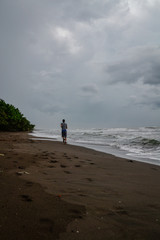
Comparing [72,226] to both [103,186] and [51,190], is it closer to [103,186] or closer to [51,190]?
[51,190]

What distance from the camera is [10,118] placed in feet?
91.1

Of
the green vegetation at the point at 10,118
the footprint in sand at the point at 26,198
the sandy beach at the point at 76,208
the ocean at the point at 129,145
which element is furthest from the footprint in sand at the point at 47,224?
the green vegetation at the point at 10,118

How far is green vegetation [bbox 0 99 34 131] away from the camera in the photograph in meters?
26.3

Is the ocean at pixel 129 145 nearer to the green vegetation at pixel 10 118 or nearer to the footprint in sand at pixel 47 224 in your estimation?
the footprint in sand at pixel 47 224

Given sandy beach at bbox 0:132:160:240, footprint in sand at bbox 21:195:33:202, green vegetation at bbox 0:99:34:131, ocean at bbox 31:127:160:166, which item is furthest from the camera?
green vegetation at bbox 0:99:34:131

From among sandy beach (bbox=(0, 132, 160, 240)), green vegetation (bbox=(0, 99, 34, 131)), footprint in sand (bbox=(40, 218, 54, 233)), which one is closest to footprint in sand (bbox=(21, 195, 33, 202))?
sandy beach (bbox=(0, 132, 160, 240))

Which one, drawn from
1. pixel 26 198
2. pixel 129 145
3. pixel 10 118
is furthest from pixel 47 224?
pixel 10 118

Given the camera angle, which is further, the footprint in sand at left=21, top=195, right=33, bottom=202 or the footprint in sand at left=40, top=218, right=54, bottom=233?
the footprint in sand at left=21, top=195, right=33, bottom=202

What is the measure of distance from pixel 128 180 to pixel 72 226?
2255mm

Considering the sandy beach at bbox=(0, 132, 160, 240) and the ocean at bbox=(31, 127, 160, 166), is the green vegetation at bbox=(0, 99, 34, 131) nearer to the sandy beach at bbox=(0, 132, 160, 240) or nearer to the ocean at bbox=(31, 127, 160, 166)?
the ocean at bbox=(31, 127, 160, 166)

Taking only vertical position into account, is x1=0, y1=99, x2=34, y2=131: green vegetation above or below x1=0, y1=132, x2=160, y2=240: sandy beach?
above

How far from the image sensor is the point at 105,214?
216cm

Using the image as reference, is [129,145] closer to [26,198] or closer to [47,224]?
[26,198]

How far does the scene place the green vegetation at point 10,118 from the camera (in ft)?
86.4
